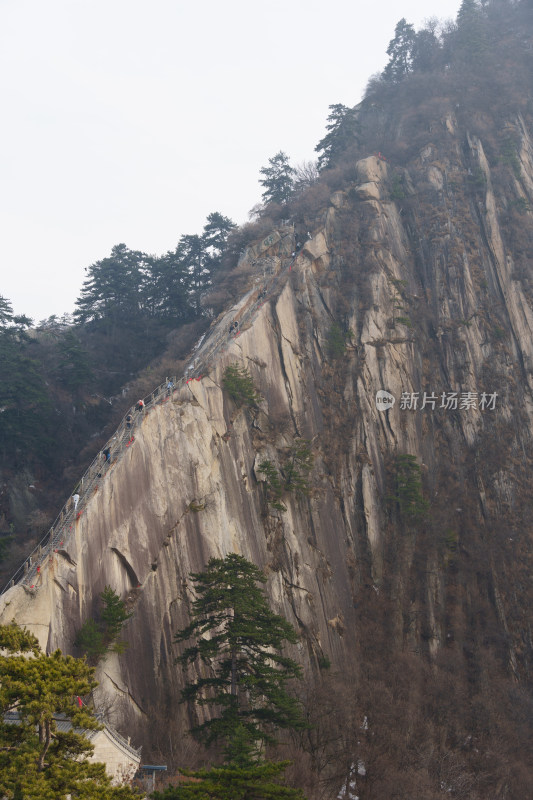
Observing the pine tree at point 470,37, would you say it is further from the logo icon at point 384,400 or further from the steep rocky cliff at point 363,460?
the logo icon at point 384,400

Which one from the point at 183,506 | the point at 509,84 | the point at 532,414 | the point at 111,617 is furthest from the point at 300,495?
the point at 509,84

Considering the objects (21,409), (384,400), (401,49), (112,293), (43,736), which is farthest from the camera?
(401,49)

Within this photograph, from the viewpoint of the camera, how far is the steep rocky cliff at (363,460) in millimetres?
25047

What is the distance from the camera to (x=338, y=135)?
6078cm

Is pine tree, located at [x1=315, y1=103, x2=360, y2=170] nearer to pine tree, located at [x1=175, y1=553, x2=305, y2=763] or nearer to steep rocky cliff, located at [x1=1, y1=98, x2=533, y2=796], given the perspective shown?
steep rocky cliff, located at [x1=1, y1=98, x2=533, y2=796]

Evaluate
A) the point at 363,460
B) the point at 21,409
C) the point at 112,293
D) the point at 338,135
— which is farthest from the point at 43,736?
the point at 338,135

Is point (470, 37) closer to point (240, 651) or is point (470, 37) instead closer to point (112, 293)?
point (112, 293)

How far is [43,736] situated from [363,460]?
98.9ft

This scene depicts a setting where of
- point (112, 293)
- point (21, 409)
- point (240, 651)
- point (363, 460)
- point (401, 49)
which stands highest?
point (401, 49)

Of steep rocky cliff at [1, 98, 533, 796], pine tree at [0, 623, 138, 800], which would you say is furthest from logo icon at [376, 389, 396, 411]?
pine tree at [0, 623, 138, 800]

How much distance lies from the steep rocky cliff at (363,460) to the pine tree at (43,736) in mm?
7903

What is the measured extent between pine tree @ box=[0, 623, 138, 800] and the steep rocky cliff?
7903 millimetres

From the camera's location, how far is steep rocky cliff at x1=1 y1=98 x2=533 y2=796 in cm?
2505

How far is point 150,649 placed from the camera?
24.2m
